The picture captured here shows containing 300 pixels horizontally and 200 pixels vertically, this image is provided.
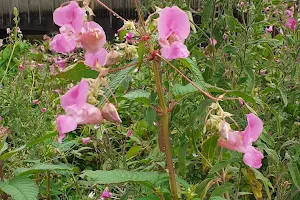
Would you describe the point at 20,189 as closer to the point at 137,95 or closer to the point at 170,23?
the point at 137,95

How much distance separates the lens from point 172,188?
1316 mm

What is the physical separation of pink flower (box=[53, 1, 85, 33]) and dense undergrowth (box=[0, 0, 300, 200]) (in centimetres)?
4

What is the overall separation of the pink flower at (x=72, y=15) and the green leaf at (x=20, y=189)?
0.67 metres

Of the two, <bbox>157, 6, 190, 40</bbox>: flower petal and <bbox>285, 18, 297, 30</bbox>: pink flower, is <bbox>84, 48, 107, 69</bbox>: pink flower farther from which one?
<bbox>285, 18, 297, 30</bbox>: pink flower

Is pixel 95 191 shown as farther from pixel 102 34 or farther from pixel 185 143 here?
pixel 102 34

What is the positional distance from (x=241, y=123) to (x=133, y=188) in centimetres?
38

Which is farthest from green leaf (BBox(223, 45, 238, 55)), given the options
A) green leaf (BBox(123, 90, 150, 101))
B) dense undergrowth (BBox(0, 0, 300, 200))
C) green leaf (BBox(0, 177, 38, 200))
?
green leaf (BBox(0, 177, 38, 200))

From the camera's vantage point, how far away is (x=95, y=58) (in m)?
1.14

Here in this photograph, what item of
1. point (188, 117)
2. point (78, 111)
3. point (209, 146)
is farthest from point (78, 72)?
point (188, 117)

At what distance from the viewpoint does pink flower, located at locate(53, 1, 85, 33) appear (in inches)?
43.5

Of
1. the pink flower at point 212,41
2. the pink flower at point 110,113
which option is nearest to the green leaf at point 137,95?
the pink flower at point 110,113

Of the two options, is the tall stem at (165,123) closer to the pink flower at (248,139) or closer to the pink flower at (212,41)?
the pink flower at (248,139)

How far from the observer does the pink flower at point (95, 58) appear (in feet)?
3.72

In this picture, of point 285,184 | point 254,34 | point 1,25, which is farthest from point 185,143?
point 1,25
